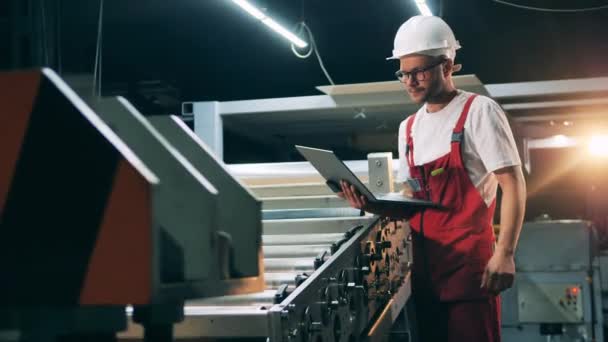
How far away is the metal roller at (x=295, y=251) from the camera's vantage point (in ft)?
7.82

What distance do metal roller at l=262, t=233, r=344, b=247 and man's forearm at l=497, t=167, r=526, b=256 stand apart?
0.52 m

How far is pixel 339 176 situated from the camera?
2381mm

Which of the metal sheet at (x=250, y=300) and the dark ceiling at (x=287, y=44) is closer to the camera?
the metal sheet at (x=250, y=300)

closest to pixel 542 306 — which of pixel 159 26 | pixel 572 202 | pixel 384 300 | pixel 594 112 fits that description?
pixel 594 112

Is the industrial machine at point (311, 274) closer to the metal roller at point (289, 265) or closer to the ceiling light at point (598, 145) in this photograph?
the metal roller at point (289, 265)

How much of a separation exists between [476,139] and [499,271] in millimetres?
416

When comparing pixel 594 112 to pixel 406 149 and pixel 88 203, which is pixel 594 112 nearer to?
pixel 406 149

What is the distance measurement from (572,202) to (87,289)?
707 cm

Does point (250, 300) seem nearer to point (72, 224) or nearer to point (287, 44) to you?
point (72, 224)

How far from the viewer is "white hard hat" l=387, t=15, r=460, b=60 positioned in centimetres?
256

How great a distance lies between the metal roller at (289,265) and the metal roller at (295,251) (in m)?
0.06

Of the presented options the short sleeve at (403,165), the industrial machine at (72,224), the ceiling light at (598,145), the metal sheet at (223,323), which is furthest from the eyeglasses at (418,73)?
the ceiling light at (598,145)

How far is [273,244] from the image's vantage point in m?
2.56

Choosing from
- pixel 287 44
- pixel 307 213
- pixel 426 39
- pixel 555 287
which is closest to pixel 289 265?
pixel 307 213
